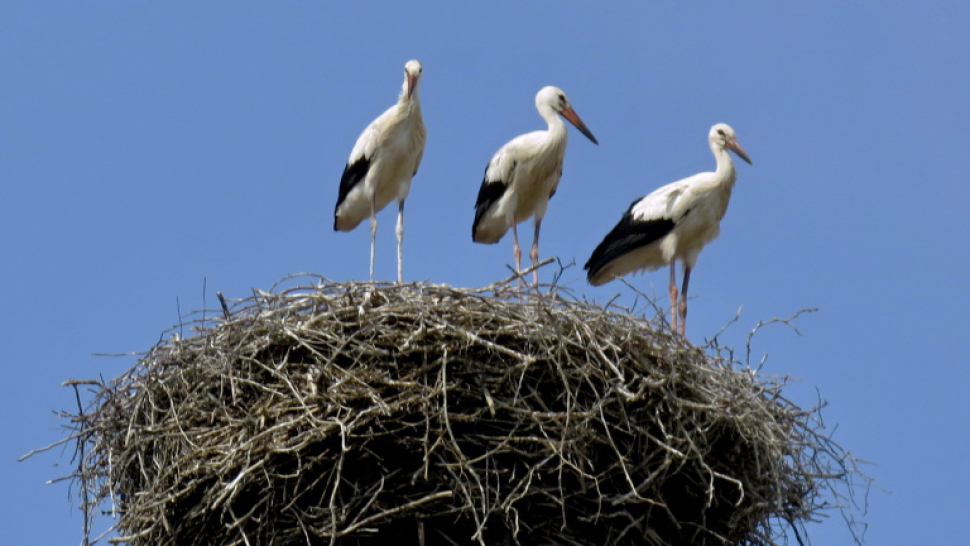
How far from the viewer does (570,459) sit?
A: 784 cm

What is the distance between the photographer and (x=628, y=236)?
38.4 feet

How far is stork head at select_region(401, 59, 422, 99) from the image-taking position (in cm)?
1148

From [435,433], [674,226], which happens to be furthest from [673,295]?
[435,433]

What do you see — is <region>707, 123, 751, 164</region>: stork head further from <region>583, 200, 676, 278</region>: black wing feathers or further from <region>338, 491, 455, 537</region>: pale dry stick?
<region>338, 491, 455, 537</region>: pale dry stick

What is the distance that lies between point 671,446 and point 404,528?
1210mm

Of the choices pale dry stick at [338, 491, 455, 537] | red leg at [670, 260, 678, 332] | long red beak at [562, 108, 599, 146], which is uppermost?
long red beak at [562, 108, 599, 146]

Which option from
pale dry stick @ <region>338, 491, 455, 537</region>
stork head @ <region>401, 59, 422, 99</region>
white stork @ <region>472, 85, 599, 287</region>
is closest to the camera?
pale dry stick @ <region>338, 491, 455, 537</region>

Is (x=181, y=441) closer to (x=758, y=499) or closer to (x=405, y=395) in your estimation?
(x=405, y=395)

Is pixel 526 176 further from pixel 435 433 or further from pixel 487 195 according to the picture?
pixel 435 433

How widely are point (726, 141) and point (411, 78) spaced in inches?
82.4

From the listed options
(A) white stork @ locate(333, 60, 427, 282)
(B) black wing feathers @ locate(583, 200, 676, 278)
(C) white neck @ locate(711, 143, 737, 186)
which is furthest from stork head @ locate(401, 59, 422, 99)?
(C) white neck @ locate(711, 143, 737, 186)

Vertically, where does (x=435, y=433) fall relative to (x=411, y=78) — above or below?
below

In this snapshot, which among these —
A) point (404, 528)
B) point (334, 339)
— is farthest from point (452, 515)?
point (334, 339)

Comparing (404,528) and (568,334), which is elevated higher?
(568,334)
